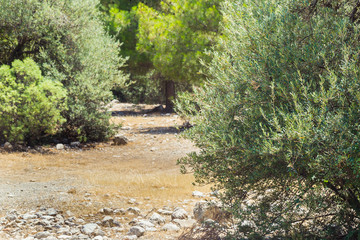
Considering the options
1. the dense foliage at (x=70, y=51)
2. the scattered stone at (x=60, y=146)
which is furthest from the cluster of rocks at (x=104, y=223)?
the dense foliage at (x=70, y=51)

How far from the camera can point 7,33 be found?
1370 centimetres

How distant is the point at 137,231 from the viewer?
581cm

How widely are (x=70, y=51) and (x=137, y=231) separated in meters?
10.3

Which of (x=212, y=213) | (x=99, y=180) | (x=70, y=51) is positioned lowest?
(x=99, y=180)

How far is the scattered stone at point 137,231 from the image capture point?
5.80 meters

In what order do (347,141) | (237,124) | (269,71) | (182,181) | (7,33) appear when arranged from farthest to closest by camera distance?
1. (7,33)
2. (182,181)
3. (237,124)
4. (269,71)
5. (347,141)

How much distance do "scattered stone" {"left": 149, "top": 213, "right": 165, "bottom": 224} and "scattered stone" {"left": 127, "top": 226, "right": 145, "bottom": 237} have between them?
0.55 metres

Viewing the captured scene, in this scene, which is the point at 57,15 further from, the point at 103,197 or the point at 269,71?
the point at 269,71

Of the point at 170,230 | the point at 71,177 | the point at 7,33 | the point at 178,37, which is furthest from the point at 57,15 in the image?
the point at 170,230

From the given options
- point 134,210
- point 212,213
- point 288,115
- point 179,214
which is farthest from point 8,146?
point 288,115

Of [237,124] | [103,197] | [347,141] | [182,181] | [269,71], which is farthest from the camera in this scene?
[182,181]

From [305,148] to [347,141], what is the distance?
40cm

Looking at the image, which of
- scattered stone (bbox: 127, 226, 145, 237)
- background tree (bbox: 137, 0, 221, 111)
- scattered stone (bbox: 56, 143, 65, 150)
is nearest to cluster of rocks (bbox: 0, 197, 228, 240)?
scattered stone (bbox: 127, 226, 145, 237)

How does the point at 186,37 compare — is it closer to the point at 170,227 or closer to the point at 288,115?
the point at 170,227
